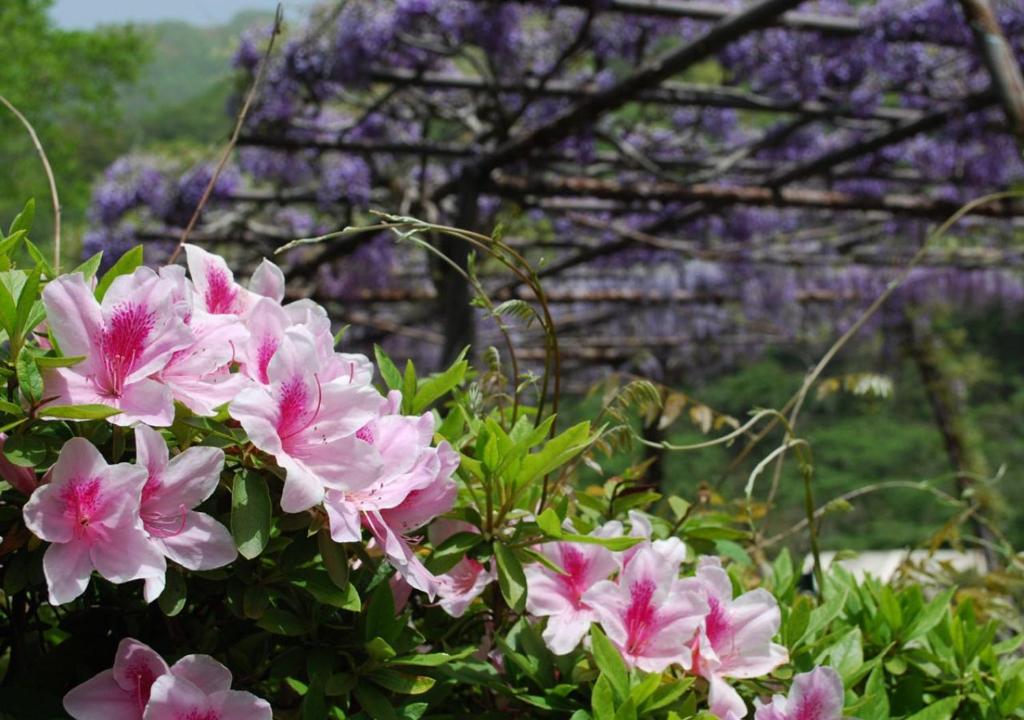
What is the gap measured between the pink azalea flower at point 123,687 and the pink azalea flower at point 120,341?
15cm

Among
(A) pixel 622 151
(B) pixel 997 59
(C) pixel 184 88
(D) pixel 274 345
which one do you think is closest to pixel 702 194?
(A) pixel 622 151

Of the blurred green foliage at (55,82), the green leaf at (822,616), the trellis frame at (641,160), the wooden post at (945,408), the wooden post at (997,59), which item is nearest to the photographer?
the green leaf at (822,616)

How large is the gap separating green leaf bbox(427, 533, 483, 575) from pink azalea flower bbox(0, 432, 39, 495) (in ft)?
0.91

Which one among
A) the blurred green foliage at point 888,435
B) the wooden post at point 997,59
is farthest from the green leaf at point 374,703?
the blurred green foliage at point 888,435

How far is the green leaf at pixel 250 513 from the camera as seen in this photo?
2.02 feet

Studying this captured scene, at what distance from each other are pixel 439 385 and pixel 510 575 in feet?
0.56

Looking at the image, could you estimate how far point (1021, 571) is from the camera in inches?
52.6

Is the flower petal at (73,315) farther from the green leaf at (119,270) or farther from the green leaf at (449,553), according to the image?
the green leaf at (449,553)

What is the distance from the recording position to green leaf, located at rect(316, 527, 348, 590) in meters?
0.67

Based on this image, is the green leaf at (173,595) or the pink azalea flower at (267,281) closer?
the green leaf at (173,595)

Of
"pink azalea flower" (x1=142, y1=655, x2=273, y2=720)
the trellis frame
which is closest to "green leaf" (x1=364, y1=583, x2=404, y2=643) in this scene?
"pink azalea flower" (x1=142, y1=655, x2=273, y2=720)

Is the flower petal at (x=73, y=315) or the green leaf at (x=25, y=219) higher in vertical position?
the green leaf at (x=25, y=219)

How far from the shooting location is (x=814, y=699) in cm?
77

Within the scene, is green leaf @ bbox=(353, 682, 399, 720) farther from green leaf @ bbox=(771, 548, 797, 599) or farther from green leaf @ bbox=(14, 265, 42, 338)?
green leaf @ bbox=(771, 548, 797, 599)
